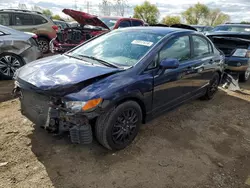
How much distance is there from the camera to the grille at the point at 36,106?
2572 mm

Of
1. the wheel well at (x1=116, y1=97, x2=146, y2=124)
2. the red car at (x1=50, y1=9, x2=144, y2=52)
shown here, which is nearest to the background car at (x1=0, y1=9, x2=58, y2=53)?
the red car at (x1=50, y1=9, x2=144, y2=52)

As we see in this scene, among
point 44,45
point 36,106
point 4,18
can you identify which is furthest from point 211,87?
point 4,18

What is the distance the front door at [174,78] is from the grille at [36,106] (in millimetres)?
1476

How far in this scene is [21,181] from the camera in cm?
237

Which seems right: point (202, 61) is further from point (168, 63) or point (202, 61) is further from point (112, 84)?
point (112, 84)

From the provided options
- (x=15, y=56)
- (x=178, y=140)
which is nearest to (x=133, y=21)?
(x=15, y=56)

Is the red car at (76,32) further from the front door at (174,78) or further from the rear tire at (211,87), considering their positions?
the front door at (174,78)

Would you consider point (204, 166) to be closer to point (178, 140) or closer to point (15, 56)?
point (178, 140)

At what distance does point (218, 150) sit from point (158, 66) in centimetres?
146

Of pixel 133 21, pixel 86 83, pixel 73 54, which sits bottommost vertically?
pixel 86 83

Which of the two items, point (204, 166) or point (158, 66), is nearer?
point (204, 166)

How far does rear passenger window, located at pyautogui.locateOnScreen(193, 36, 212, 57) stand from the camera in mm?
4057

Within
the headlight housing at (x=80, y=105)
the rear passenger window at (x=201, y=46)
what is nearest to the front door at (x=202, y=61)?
the rear passenger window at (x=201, y=46)

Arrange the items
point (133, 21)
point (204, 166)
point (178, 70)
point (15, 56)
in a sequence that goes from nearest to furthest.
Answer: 1. point (204, 166)
2. point (178, 70)
3. point (15, 56)
4. point (133, 21)
